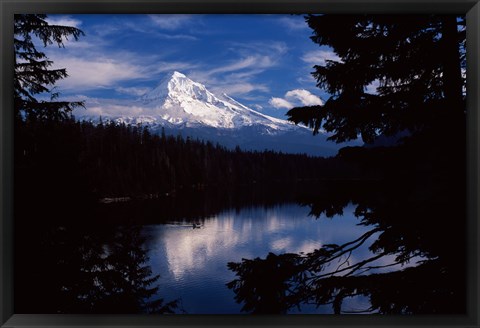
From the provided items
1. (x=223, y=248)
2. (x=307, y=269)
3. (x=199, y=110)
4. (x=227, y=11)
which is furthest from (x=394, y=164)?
(x=223, y=248)

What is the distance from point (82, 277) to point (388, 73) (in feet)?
11.4

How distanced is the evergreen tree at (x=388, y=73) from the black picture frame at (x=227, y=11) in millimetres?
427

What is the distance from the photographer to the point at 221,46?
3.95 m

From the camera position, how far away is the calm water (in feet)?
15.6

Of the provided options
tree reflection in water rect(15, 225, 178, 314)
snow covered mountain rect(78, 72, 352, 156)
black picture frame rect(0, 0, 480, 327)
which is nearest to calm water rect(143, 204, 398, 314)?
tree reflection in water rect(15, 225, 178, 314)

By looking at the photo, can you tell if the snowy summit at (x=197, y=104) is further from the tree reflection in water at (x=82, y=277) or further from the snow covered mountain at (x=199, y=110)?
the tree reflection in water at (x=82, y=277)

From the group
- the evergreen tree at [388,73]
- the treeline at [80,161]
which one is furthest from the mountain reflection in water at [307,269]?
the evergreen tree at [388,73]

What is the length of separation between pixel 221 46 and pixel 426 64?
1.89 meters

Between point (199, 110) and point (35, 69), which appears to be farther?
point (199, 110)

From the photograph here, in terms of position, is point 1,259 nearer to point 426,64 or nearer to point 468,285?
point 468,285

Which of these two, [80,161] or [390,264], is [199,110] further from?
[390,264]

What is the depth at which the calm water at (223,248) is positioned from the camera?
15.6ft

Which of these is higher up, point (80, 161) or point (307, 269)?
point (80, 161)

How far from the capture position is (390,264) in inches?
130
